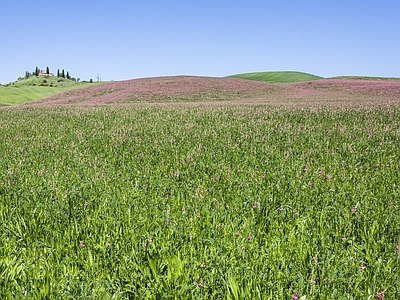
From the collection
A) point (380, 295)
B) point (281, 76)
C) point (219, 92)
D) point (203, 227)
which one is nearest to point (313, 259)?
point (380, 295)

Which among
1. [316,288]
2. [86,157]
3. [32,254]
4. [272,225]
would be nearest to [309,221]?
[272,225]

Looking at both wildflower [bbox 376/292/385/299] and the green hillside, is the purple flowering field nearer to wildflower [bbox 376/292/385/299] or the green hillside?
wildflower [bbox 376/292/385/299]

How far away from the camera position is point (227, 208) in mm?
4027

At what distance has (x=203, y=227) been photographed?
3420 mm

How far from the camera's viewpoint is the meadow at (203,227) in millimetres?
2367

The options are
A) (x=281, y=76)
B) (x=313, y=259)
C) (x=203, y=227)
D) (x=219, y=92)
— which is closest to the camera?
(x=313, y=259)

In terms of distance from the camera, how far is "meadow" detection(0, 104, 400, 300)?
2367 millimetres

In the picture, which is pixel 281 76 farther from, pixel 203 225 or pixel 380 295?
pixel 380 295

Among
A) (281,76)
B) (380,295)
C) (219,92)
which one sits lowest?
(380,295)

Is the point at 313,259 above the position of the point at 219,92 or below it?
below

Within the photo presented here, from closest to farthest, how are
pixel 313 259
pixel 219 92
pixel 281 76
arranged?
pixel 313 259 < pixel 219 92 < pixel 281 76

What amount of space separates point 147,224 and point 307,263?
A: 155 centimetres

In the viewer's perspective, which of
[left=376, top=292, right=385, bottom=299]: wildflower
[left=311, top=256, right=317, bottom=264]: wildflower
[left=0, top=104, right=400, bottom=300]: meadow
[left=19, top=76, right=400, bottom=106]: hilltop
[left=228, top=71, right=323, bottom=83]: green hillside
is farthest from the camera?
[left=228, top=71, right=323, bottom=83]: green hillside

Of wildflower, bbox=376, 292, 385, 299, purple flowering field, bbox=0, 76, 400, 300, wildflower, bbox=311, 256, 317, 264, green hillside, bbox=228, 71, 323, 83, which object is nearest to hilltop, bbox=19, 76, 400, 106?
purple flowering field, bbox=0, 76, 400, 300
